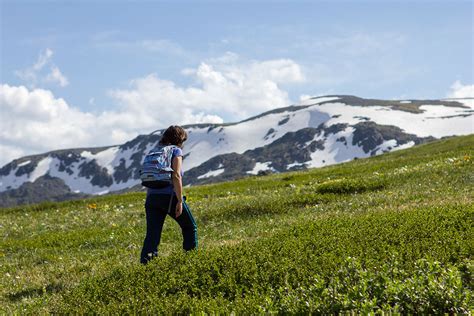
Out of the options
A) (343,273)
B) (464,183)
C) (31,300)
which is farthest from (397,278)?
(464,183)

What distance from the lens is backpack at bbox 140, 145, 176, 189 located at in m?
12.0

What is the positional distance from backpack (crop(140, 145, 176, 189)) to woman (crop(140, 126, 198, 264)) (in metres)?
0.11

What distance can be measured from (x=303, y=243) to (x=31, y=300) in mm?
5918

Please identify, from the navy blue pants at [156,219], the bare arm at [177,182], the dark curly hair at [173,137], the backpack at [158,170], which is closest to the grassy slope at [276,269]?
the navy blue pants at [156,219]

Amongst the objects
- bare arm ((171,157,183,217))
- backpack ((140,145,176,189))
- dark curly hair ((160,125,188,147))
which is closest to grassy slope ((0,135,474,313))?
bare arm ((171,157,183,217))

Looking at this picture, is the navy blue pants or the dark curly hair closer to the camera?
the navy blue pants

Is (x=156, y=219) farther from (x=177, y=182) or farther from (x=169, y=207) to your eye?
(x=177, y=182)

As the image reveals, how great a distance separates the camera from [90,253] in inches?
627

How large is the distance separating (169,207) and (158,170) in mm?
928

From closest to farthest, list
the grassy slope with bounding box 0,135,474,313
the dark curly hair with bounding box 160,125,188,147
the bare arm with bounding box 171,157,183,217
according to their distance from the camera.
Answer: the grassy slope with bounding box 0,135,474,313, the bare arm with bounding box 171,157,183,217, the dark curly hair with bounding box 160,125,188,147

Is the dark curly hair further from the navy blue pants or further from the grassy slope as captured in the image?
the grassy slope

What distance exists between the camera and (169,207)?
12.1 meters

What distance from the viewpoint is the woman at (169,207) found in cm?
1207

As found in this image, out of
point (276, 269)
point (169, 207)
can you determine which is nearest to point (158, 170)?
point (169, 207)
